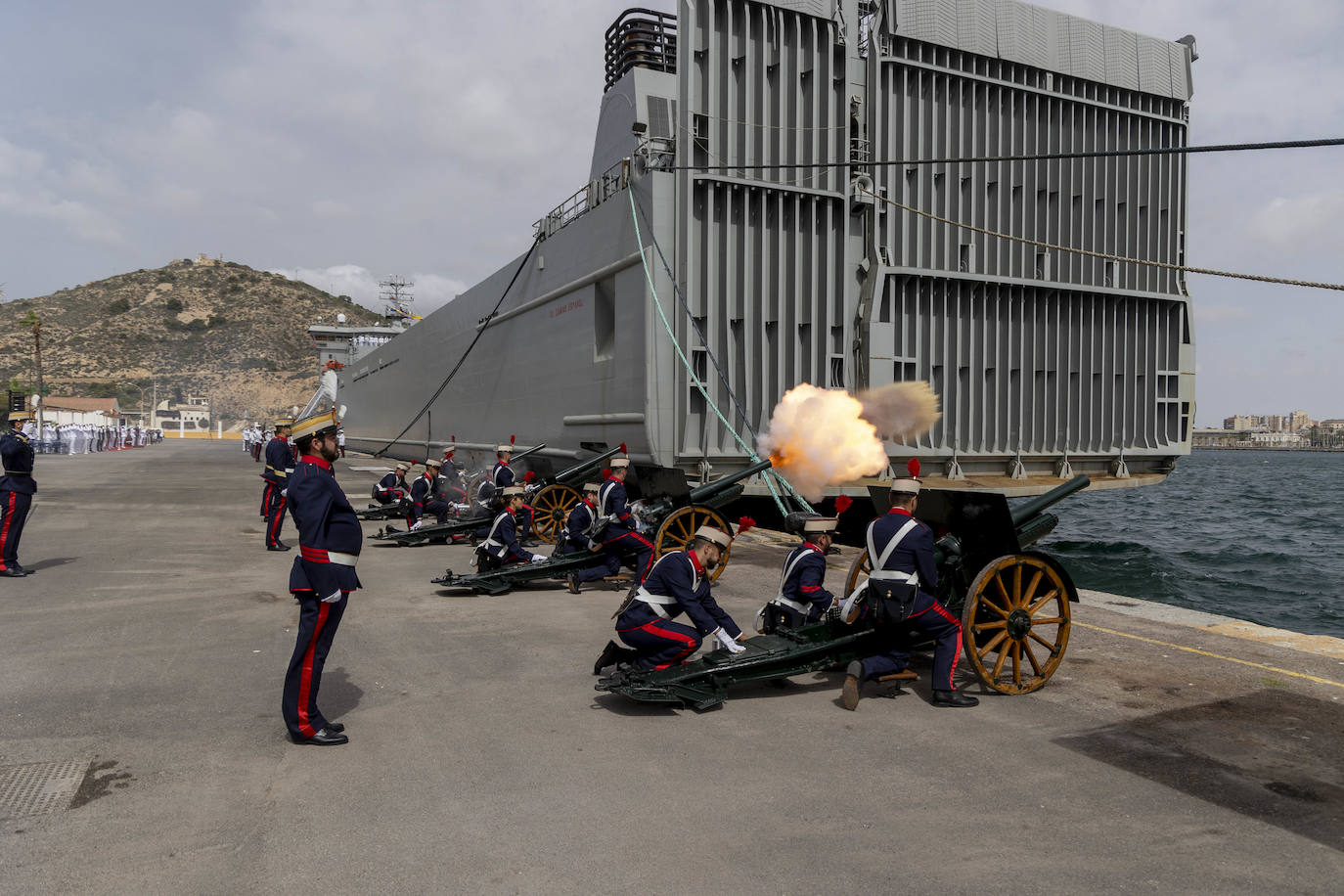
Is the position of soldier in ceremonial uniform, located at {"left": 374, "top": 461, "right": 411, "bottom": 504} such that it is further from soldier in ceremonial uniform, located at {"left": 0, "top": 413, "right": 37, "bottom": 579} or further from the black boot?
the black boot

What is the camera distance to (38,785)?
420 cm

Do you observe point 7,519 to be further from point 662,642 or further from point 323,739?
point 662,642

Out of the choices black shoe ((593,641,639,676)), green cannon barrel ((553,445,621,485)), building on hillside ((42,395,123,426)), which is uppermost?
building on hillside ((42,395,123,426))

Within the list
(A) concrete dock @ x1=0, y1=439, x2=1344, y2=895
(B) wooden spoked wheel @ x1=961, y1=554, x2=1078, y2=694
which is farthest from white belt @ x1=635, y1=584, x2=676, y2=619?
(B) wooden spoked wheel @ x1=961, y1=554, x2=1078, y2=694

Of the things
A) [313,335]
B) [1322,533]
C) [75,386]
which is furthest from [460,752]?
[75,386]

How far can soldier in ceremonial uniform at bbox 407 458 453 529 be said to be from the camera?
14250mm

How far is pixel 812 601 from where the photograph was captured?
247 inches

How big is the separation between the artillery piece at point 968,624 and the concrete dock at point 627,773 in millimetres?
193

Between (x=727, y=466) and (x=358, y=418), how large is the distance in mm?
41741

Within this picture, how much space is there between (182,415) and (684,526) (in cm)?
11392

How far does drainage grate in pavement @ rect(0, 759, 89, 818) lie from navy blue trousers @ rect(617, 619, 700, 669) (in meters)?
3.04

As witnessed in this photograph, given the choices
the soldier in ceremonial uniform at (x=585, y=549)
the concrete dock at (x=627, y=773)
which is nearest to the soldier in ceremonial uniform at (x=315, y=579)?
the concrete dock at (x=627, y=773)

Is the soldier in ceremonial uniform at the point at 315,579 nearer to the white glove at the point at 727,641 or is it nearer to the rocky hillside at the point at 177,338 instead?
the white glove at the point at 727,641

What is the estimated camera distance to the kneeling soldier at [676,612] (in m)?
5.57
